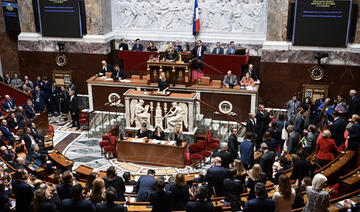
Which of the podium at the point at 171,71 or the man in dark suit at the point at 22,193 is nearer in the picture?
the man in dark suit at the point at 22,193

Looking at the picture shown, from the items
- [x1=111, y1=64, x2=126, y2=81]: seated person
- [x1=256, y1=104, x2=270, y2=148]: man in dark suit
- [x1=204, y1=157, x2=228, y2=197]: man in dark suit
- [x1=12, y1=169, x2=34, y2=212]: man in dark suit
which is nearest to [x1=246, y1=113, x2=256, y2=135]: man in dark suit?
[x1=256, y1=104, x2=270, y2=148]: man in dark suit

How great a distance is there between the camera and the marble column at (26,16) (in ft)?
54.1

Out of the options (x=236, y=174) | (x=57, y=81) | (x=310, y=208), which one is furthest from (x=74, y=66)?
(x=310, y=208)

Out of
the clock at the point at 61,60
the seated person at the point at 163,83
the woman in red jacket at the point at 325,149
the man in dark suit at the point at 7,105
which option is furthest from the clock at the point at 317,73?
the man in dark suit at the point at 7,105

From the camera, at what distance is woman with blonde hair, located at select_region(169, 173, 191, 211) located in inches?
261

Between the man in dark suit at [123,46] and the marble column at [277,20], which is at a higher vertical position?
the marble column at [277,20]

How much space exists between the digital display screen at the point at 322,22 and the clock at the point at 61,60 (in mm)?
9104

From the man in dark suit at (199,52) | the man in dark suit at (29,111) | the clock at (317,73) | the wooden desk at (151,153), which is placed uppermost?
the man in dark suit at (199,52)

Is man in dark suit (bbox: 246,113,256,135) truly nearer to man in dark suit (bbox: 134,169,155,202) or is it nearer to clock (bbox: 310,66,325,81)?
clock (bbox: 310,66,325,81)

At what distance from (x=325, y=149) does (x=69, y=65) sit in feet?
37.3

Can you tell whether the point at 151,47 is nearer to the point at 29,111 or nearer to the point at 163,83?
the point at 163,83

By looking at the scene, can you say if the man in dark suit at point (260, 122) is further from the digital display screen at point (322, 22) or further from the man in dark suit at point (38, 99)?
the man in dark suit at point (38, 99)

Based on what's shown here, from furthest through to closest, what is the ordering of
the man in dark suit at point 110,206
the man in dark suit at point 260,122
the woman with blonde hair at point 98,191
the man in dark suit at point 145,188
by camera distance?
the man in dark suit at point 260,122 → the man in dark suit at point 145,188 → the woman with blonde hair at point 98,191 → the man in dark suit at point 110,206

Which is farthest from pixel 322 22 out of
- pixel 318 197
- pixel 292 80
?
pixel 318 197
